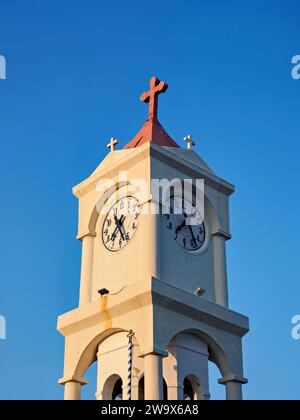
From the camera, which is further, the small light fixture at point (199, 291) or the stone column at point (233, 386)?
the small light fixture at point (199, 291)

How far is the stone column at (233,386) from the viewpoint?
3016 cm

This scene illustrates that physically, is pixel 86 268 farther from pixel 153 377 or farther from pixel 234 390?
pixel 234 390

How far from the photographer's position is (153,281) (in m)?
28.6

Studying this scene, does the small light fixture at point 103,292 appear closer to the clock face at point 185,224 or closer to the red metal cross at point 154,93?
the clock face at point 185,224

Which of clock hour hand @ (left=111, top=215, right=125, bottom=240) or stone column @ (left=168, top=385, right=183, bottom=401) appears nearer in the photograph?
stone column @ (left=168, top=385, right=183, bottom=401)

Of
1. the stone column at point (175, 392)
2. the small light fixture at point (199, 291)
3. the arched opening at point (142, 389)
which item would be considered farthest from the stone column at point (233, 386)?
the small light fixture at point (199, 291)

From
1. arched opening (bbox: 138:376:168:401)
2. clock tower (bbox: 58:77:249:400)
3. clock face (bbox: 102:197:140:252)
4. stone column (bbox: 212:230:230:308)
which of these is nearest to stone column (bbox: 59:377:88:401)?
clock tower (bbox: 58:77:249:400)

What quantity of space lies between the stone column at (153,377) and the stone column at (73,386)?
10.8ft

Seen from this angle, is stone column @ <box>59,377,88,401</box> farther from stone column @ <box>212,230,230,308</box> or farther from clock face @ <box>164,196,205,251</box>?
clock face @ <box>164,196,205,251</box>

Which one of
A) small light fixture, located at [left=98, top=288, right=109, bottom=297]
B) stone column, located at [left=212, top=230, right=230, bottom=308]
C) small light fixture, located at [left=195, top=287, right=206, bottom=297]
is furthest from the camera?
stone column, located at [left=212, top=230, right=230, bottom=308]

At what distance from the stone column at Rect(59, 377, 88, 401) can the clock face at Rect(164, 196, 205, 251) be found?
5357mm

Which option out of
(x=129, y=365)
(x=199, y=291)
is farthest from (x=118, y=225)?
(x=129, y=365)

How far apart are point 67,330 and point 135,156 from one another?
601 cm

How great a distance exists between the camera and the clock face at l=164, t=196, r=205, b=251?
31.2 m
